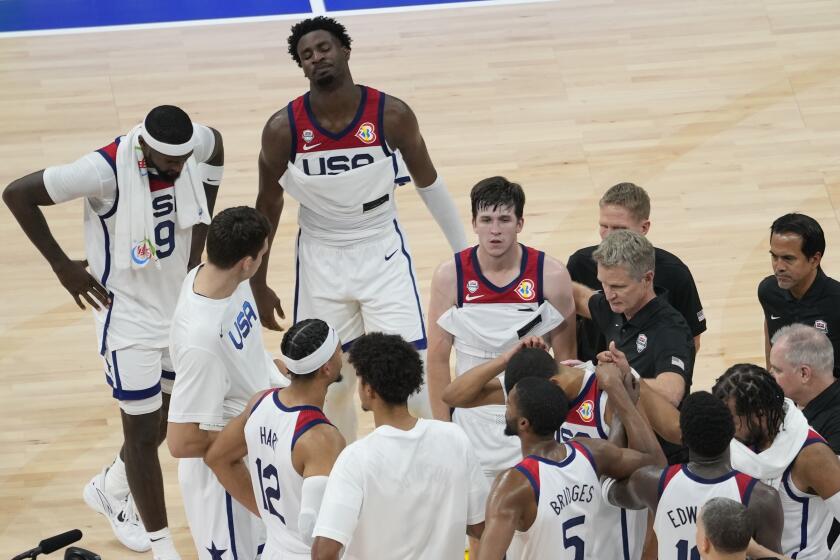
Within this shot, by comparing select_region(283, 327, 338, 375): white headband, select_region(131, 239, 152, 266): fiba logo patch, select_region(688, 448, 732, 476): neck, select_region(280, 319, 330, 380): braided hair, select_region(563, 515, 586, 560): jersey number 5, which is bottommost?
select_region(563, 515, 586, 560): jersey number 5

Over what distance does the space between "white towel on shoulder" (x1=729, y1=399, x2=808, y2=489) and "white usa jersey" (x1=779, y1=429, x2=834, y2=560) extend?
6 cm

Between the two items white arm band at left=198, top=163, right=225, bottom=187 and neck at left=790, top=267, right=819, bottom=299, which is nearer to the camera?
neck at left=790, top=267, right=819, bottom=299

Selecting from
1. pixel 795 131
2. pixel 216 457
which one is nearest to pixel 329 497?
pixel 216 457

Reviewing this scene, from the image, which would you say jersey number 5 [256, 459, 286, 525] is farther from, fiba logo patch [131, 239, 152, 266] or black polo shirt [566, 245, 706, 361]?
black polo shirt [566, 245, 706, 361]

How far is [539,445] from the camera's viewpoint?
4043 mm

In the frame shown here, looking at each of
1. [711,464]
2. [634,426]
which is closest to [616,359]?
[634,426]

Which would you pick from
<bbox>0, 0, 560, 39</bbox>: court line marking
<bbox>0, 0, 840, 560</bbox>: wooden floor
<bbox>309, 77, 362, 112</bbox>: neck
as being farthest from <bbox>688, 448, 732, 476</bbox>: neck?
<bbox>0, 0, 560, 39</bbox>: court line marking

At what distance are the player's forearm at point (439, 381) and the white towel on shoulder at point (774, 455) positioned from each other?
142 centimetres

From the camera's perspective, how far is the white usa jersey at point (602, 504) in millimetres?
4273

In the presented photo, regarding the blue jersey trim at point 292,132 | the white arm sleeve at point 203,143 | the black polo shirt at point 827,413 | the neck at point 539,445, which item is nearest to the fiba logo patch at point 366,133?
the blue jersey trim at point 292,132

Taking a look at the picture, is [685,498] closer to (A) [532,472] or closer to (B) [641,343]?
(A) [532,472]

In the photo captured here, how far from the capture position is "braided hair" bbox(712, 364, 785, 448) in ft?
13.9

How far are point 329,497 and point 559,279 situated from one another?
5.55 feet

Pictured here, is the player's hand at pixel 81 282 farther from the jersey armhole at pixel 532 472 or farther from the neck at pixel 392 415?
the jersey armhole at pixel 532 472
